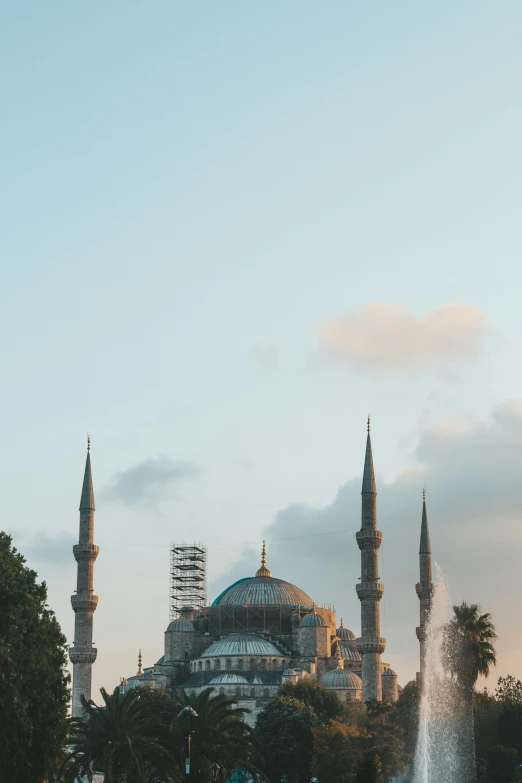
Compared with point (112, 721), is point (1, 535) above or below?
above

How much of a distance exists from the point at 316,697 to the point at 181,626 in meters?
24.2

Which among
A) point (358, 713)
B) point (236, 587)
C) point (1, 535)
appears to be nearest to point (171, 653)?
point (236, 587)

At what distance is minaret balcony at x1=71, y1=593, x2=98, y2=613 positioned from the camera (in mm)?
93625

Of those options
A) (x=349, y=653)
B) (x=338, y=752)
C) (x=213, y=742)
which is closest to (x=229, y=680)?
(x=349, y=653)

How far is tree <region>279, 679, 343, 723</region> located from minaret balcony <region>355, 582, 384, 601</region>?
8.37 metres

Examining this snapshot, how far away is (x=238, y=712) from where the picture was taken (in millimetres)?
49656

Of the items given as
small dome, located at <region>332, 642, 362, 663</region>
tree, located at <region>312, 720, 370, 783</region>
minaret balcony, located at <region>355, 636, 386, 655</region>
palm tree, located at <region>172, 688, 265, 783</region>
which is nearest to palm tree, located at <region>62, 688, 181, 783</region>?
palm tree, located at <region>172, 688, 265, 783</region>

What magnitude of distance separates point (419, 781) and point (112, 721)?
28898mm

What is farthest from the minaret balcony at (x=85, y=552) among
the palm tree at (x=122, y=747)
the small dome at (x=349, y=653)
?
the palm tree at (x=122, y=747)

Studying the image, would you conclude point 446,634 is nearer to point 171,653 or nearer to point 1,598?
point 1,598

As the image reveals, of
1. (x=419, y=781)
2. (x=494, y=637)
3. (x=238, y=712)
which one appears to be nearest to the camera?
(x=238, y=712)

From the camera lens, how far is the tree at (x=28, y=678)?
4562 cm

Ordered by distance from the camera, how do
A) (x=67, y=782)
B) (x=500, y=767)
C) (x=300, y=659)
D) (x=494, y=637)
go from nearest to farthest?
1. (x=67, y=782)
2. (x=494, y=637)
3. (x=500, y=767)
4. (x=300, y=659)

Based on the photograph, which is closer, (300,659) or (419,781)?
(419,781)
